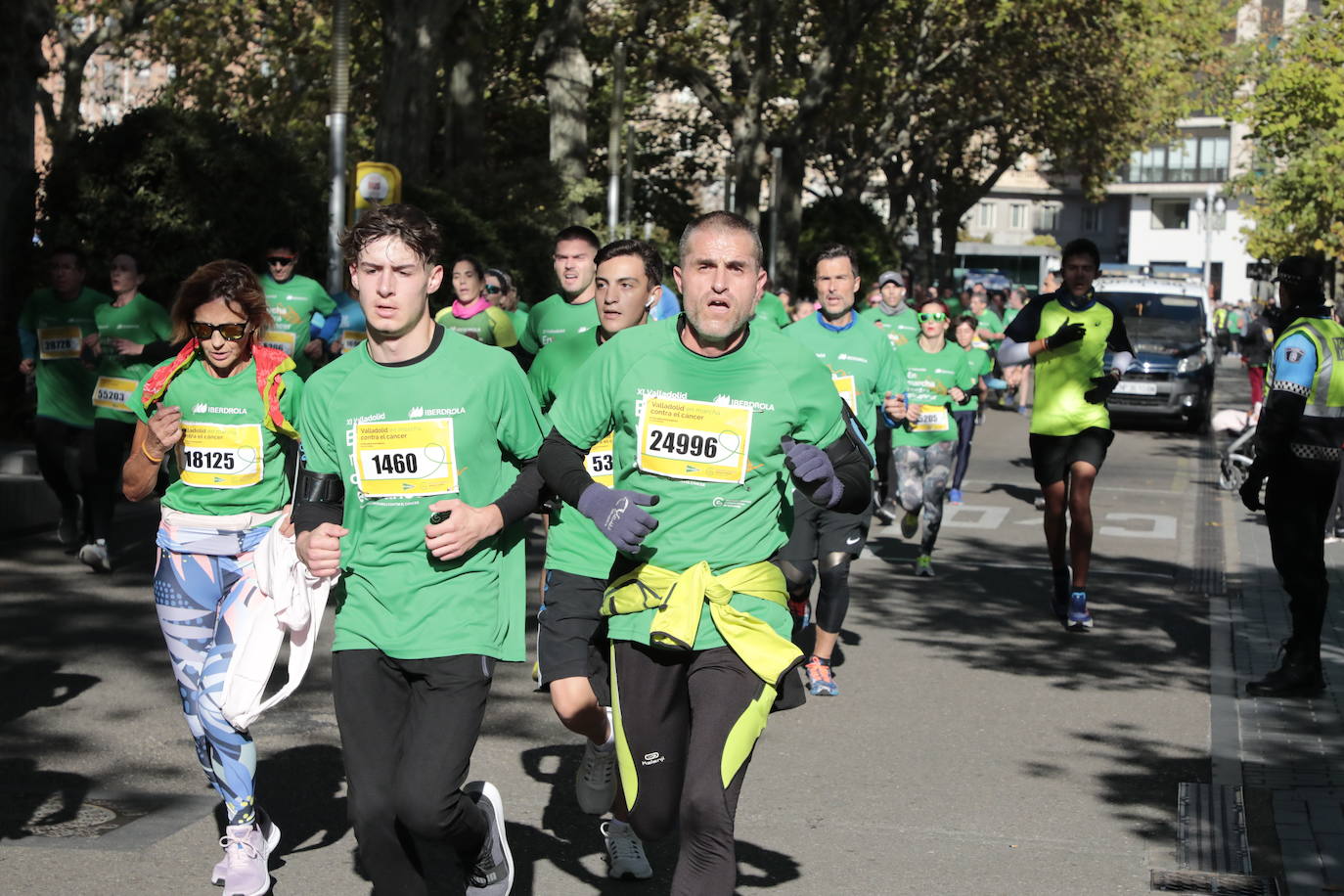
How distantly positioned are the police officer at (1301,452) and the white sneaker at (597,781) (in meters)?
3.85

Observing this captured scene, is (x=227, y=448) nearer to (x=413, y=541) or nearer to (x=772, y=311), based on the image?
(x=413, y=541)

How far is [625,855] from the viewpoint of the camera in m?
5.64

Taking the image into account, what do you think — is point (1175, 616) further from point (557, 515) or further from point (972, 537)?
point (557, 515)

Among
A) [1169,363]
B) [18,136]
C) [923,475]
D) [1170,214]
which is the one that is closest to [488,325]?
[923,475]

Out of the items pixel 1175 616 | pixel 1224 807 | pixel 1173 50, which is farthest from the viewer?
pixel 1173 50

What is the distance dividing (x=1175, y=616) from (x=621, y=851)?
6324 mm

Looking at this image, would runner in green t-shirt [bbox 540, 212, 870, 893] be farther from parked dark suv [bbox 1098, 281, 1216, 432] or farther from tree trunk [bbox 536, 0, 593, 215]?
parked dark suv [bbox 1098, 281, 1216, 432]

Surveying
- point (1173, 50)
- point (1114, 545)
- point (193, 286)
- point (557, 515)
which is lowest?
point (1114, 545)

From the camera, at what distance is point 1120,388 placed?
27109 mm

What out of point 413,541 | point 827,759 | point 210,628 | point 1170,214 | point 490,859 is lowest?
point 827,759

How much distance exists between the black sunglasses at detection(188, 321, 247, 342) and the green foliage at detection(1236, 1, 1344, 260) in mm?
21846

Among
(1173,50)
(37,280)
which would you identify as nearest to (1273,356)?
(37,280)

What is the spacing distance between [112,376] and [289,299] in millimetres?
1242

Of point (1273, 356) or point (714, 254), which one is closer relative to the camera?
point (714, 254)
